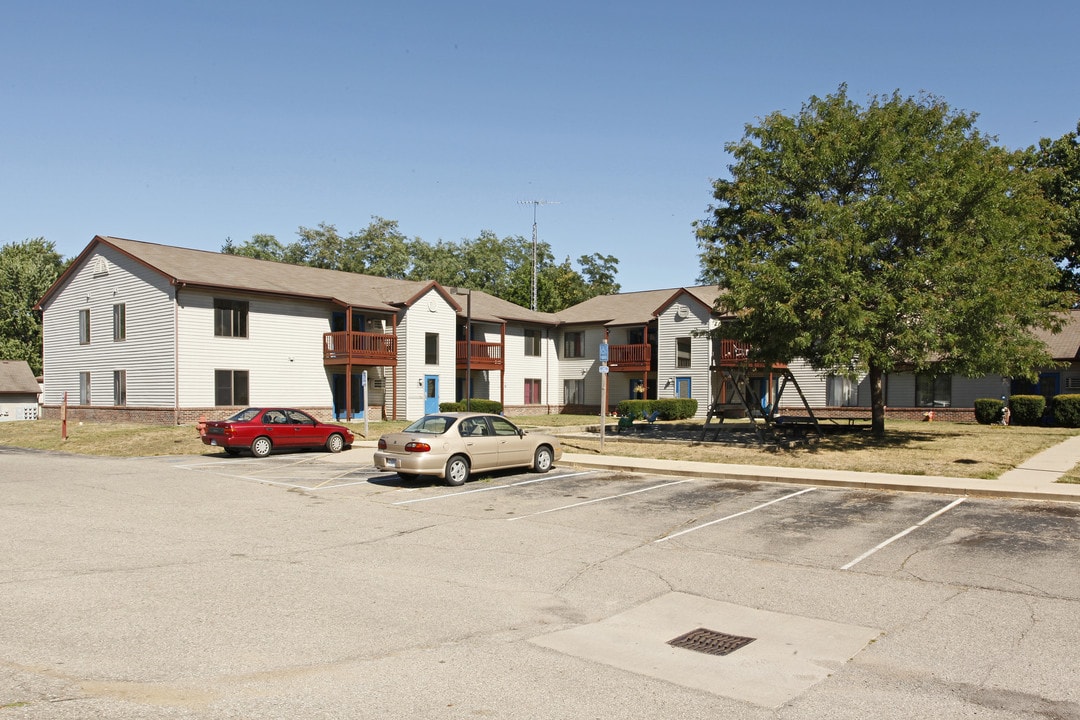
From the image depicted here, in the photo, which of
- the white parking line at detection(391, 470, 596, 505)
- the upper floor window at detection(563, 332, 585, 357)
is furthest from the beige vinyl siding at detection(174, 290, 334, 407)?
the white parking line at detection(391, 470, 596, 505)

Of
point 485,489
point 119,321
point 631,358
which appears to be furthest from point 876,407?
point 119,321

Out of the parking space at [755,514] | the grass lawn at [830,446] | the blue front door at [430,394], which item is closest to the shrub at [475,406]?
the blue front door at [430,394]

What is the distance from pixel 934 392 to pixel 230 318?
1315 inches

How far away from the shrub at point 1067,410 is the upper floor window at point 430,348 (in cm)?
2879

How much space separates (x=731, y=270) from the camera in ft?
78.3

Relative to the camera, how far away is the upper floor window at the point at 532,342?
167 ft

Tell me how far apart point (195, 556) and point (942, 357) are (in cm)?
2215

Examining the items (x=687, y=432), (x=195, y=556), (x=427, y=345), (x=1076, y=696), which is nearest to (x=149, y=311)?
(x=427, y=345)

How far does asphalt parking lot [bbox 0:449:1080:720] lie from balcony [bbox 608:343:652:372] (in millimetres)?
32146

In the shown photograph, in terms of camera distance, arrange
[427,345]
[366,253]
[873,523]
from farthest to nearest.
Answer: [366,253], [427,345], [873,523]

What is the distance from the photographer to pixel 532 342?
51.3 metres

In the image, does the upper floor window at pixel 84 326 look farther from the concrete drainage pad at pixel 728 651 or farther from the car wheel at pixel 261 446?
the concrete drainage pad at pixel 728 651

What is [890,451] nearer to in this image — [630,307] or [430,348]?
[430,348]

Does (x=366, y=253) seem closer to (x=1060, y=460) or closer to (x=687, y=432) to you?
(x=687, y=432)
